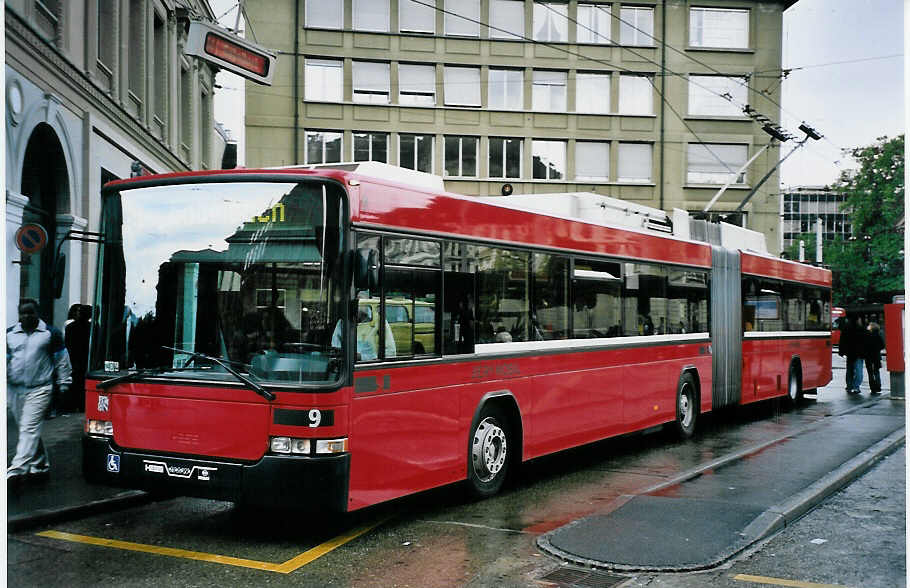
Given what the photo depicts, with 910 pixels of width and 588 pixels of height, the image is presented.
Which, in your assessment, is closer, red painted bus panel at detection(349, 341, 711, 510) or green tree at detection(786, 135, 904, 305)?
red painted bus panel at detection(349, 341, 711, 510)

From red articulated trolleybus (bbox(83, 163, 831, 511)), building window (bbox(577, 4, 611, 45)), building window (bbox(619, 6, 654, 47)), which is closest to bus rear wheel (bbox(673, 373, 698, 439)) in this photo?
red articulated trolleybus (bbox(83, 163, 831, 511))

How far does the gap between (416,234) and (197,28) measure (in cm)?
662

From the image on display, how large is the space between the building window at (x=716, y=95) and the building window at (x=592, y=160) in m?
3.72

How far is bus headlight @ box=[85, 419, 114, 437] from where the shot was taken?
289 inches

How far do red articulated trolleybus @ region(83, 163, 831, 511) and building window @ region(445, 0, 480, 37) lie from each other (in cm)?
1407

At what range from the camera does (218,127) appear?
103ft

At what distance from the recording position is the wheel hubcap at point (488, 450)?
8.61 m

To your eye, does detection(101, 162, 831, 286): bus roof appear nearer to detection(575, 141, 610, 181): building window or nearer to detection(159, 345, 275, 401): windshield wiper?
detection(159, 345, 275, 401): windshield wiper

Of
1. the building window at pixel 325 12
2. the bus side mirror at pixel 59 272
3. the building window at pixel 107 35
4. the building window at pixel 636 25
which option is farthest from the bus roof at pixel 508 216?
the building window at pixel 325 12

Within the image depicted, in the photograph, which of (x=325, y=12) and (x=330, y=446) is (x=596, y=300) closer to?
(x=330, y=446)

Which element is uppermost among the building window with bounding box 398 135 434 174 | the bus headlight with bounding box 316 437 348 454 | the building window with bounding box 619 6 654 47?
the building window with bounding box 619 6 654 47

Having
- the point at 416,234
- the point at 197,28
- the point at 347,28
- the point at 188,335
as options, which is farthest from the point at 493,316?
the point at 347,28

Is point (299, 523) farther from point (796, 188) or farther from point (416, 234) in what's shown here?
point (796, 188)

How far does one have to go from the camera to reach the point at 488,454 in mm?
8727
